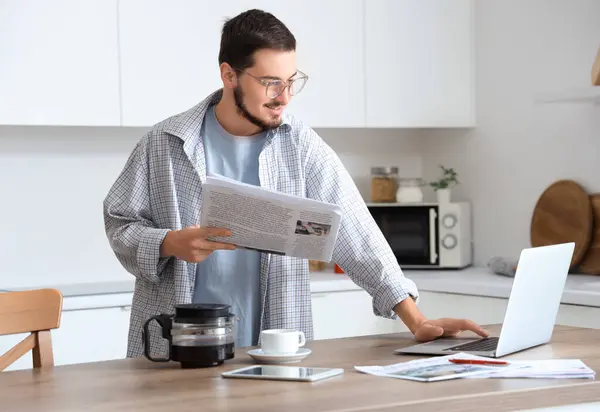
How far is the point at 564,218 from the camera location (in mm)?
3832

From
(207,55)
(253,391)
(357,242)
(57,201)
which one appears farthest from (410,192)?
(253,391)

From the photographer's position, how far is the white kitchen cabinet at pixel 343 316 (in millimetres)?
3859

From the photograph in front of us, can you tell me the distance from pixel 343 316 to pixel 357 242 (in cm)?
156

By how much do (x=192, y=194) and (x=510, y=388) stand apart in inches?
40.5

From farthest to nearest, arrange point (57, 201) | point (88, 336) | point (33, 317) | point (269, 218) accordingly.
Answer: point (57, 201) < point (88, 336) < point (33, 317) < point (269, 218)

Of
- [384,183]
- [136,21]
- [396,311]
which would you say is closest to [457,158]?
[384,183]

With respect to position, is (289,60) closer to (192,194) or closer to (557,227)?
(192,194)

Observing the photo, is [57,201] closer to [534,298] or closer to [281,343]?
[281,343]

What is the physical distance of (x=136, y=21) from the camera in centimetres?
373

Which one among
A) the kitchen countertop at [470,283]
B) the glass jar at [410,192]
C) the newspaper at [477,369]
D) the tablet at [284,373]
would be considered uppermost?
the glass jar at [410,192]

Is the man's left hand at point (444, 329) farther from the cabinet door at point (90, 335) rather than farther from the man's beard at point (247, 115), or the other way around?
the cabinet door at point (90, 335)

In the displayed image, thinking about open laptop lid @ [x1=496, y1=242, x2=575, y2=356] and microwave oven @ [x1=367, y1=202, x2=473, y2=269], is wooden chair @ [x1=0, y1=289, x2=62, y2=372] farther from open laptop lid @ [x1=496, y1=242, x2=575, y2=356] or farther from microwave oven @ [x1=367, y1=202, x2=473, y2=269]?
microwave oven @ [x1=367, y1=202, x2=473, y2=269]

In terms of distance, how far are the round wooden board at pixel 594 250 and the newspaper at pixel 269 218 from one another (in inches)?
75.0

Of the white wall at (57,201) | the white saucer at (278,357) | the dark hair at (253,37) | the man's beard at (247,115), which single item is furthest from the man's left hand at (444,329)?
the white wall at (57,201)
